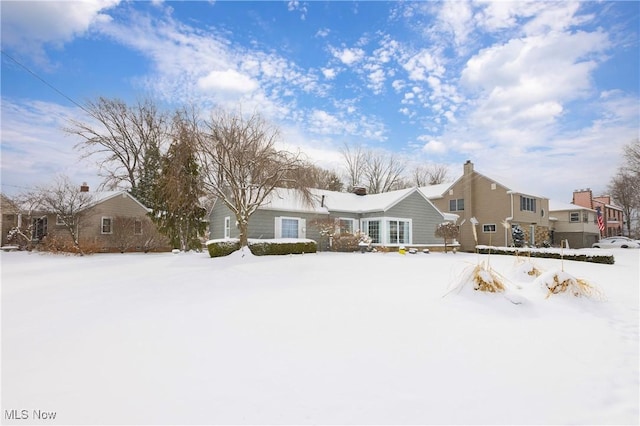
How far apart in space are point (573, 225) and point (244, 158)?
38.4 m

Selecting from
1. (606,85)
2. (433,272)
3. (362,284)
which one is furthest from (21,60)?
(606,85)

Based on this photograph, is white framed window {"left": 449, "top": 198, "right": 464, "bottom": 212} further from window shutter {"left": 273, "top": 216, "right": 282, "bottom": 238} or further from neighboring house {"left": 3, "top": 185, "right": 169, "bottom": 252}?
neighboring house {"left": 3, "top": 185, "right": 169, "bottom": 252}

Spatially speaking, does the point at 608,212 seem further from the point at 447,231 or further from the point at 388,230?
the point at 388,230

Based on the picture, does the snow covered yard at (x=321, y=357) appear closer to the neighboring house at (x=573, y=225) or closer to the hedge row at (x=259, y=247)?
the hedge row at (x=259, y=247)

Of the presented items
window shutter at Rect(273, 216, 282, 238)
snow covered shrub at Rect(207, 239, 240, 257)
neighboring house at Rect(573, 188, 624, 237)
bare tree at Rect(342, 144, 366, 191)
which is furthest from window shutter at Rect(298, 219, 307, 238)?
neighboring house at Rect(573, 188, 624, 237)

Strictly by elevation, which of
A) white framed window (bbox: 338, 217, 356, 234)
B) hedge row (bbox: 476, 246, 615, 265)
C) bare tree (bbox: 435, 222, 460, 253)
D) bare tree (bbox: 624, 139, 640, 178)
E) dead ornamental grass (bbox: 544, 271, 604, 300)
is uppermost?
bare tree (bbox: 624, 139, 640, 178)

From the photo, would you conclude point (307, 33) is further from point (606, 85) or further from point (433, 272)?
point (606, 85)

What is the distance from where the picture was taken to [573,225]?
3769cm

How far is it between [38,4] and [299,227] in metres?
14.5

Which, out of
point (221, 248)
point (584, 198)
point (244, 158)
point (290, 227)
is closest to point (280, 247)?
point (221, 248)

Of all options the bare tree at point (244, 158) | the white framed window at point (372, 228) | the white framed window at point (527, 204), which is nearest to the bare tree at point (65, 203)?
the bare tree at point (244, 158)

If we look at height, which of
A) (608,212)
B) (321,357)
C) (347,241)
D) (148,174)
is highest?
(148,174)

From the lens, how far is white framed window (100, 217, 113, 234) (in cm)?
2417

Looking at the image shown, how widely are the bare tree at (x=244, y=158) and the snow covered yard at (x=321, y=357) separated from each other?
876 centimetres
